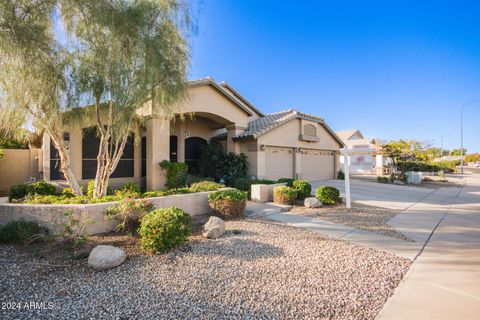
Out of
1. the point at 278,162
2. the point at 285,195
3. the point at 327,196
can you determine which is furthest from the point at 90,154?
the point at 327,196

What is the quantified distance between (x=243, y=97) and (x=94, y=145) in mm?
11296

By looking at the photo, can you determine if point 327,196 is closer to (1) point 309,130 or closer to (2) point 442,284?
(2) point 442,284

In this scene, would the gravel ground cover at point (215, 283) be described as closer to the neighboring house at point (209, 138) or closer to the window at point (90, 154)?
the neighboring house at point (209, 138)

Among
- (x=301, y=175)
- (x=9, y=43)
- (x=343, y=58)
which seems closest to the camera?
(x=9, y=43)

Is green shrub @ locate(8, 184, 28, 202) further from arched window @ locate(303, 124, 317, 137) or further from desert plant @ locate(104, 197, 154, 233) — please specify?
arched window @ locate(303, 124, 317, 137)

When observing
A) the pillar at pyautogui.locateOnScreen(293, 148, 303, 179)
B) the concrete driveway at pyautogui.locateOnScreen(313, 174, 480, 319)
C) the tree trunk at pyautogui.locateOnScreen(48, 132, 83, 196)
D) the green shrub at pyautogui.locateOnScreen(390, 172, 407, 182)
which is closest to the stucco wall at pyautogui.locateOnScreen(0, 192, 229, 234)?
the tree trunk at pyautogui.locateOnScreen(48, 132, 83, 196)

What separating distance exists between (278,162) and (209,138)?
5047 millimetres

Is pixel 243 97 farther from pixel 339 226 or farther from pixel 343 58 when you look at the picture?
pixel 339 226

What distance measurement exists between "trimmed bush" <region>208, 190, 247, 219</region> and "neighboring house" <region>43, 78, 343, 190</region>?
3.59 metres

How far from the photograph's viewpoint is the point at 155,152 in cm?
1091

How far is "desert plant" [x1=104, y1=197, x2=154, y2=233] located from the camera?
235 inches

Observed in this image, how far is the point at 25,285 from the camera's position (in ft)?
12.1

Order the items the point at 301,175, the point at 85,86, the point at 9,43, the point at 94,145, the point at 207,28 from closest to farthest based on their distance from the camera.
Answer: the point at 9,43, the point at 85,86, the point at 207,28, the point at 94,145, the point at 301,175

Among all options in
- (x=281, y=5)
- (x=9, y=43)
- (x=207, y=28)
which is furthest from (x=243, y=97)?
(x=9, y=43)
